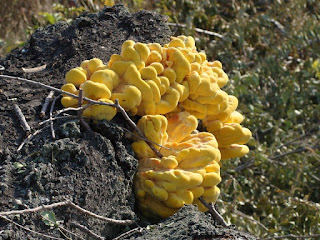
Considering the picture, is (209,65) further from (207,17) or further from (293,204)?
(207,17)

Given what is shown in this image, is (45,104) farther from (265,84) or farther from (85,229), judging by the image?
(265,84)

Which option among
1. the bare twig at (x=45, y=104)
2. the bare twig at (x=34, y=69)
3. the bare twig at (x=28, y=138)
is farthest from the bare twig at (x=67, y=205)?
the bare twig at (x=34, y=69)

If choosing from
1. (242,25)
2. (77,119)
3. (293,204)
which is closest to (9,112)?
(77,119)

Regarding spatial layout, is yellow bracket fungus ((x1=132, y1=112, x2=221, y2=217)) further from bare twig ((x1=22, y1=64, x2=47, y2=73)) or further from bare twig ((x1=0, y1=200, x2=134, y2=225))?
bare twig ((x1=22, y1=64, x2=47, y2=73))

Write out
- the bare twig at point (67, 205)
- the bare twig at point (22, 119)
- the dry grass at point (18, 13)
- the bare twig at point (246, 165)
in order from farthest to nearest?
the dry grass at point (18, 13) < the bare twig at point (246, 165) < the bare twig at point (22, 119) < the bare twig at point (67, 205)

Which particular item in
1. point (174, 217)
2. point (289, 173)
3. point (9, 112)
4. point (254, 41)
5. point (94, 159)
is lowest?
point (289, 173)

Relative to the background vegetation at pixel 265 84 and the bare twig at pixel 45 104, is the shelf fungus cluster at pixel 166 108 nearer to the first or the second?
the bare twig at pixel 45 104
